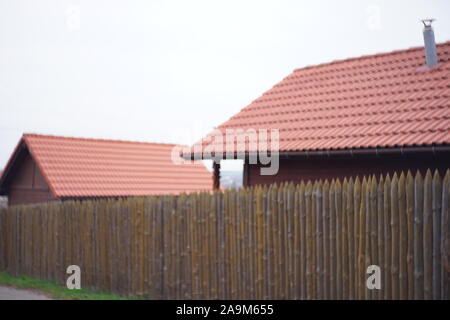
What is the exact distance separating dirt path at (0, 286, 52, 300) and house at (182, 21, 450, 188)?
465cm

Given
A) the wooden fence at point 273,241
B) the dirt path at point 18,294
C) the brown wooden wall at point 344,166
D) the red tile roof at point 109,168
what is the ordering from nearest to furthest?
1. the wooden fence at point 273,241
2. the brown wooden wall at point 344,166
3. the dirt path at point 18,294
4. the red tile roof at point 109,168

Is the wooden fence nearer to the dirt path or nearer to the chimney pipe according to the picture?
the dirt path

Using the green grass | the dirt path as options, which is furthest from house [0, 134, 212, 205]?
the dirt path

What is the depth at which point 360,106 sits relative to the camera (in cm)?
1335

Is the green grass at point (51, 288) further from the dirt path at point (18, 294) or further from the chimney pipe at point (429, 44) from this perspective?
the chimney pipe at point (429, 44)

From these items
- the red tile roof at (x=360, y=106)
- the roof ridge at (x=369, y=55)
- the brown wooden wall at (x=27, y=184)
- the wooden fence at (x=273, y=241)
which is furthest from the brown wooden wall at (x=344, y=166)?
the brown wooden wall at (x=27, y=184)

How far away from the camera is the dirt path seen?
1202 centimetres

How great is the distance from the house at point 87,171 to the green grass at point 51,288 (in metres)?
6.30

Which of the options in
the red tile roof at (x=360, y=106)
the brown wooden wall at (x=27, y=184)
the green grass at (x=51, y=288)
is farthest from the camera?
the brown wooden wall at (x=27, y=184)

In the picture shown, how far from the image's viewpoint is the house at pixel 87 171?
74.3 feet

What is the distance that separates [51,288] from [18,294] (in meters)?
0.79

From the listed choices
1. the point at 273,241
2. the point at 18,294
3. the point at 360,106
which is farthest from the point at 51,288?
the point at 360,106
